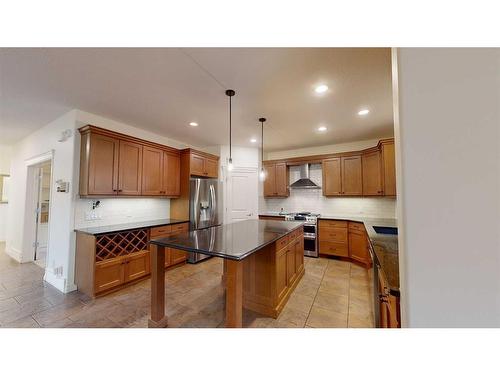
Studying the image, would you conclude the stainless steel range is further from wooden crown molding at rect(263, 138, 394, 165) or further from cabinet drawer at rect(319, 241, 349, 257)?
wooden crown molding at rect(263, 138, 394, 165)

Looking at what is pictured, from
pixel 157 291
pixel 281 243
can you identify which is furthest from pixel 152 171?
pixel 281 243

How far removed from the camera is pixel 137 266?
2896 mm

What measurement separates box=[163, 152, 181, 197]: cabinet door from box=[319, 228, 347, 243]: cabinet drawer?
3.29 metres

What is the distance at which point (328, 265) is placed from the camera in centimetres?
373

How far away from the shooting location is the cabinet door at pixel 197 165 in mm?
3980

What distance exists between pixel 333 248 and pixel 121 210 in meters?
4.25

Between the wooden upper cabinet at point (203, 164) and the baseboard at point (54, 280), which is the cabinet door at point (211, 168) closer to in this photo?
the wooden upper cabinet at point (203, 164)

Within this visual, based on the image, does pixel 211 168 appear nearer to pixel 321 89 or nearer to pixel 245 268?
pixel 245 268

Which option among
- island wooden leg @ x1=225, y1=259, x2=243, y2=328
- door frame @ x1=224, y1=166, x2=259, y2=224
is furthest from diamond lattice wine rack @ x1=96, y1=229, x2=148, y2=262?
island wooden leg @ x1=225, y1=259, x2=243, y2=328

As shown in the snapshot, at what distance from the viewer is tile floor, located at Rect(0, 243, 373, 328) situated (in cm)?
198

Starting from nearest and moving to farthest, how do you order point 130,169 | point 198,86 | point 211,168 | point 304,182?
point 198,86
point 130,169
point 211,168
point 304,182

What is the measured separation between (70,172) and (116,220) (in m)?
0.98

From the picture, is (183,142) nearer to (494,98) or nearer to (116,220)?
(116,220)

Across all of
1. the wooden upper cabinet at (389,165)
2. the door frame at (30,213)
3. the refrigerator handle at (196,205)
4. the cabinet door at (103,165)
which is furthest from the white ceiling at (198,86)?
the refrigerator handle at (196,205)
